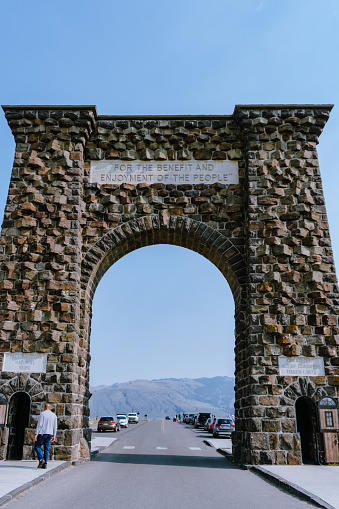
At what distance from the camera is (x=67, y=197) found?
14.4 m

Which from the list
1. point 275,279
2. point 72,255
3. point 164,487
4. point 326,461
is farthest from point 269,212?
point 164,487

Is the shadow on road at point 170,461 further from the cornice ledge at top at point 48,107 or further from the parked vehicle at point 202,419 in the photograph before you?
the parked vehicle at point 202,419

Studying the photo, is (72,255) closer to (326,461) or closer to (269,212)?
(269,212)

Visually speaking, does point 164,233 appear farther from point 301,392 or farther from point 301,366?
point 301,392

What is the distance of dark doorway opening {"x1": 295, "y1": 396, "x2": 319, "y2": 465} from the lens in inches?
500

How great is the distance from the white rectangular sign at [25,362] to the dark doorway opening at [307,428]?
21.2 feet

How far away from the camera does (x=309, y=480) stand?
9.53 m

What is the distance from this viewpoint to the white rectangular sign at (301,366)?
42.4 ft

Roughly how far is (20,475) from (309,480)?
5.21 m

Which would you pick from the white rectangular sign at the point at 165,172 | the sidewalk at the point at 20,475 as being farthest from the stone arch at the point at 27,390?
the white rectangular sign at the point at 165,172

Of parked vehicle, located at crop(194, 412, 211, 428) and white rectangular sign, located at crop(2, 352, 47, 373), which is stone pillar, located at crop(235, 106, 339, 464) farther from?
parked vehicle, located at crop(194, 412, 211, 428)

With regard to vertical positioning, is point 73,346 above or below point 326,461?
above

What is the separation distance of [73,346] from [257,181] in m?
6.45

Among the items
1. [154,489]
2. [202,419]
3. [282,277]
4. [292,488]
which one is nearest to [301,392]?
[282,277]
